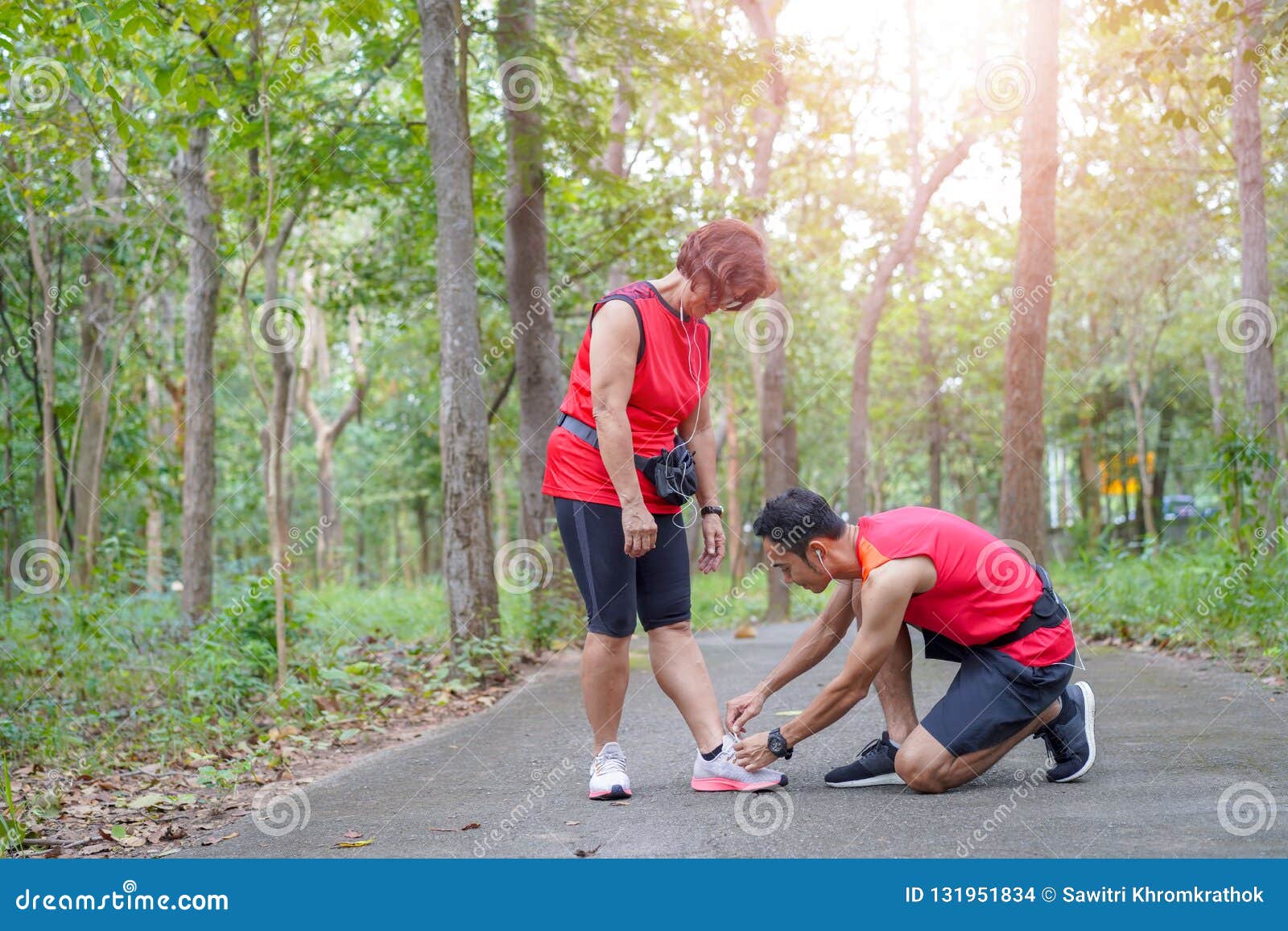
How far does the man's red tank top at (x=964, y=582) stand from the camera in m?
4.11

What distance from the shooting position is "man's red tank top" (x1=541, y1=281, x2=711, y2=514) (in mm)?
4336

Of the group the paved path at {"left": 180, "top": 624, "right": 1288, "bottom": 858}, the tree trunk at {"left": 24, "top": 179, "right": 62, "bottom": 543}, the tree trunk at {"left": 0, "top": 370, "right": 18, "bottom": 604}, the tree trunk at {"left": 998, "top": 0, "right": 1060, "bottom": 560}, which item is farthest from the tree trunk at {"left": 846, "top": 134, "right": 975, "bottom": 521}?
the tree trunk at {"left": 0, "top": 370, "right": 18, "bottom": 604}

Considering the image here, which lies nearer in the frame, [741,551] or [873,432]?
[741,551]

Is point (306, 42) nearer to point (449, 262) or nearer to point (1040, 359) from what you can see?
point (449, 262)

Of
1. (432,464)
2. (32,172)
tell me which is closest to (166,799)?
(32,172)

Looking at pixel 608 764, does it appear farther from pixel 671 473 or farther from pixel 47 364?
pixel 47 364

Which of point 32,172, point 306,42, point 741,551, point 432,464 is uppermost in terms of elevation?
point 306,42

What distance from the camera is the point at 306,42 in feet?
25.0

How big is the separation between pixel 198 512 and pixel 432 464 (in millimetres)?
16992

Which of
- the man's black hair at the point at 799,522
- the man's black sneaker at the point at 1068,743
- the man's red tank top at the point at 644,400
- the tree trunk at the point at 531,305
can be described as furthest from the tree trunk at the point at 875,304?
the man's black hair at the point at 799,522

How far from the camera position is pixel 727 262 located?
4203mm

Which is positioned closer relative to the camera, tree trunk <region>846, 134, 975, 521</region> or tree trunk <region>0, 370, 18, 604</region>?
tree trunk <region>0, 370, 18, 604</region>

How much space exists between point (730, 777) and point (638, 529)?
100cm

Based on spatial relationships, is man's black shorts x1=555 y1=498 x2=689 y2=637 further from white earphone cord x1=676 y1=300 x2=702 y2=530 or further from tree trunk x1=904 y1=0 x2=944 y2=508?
tree trunk x1=904 y1=0 x2=944 y2=508
